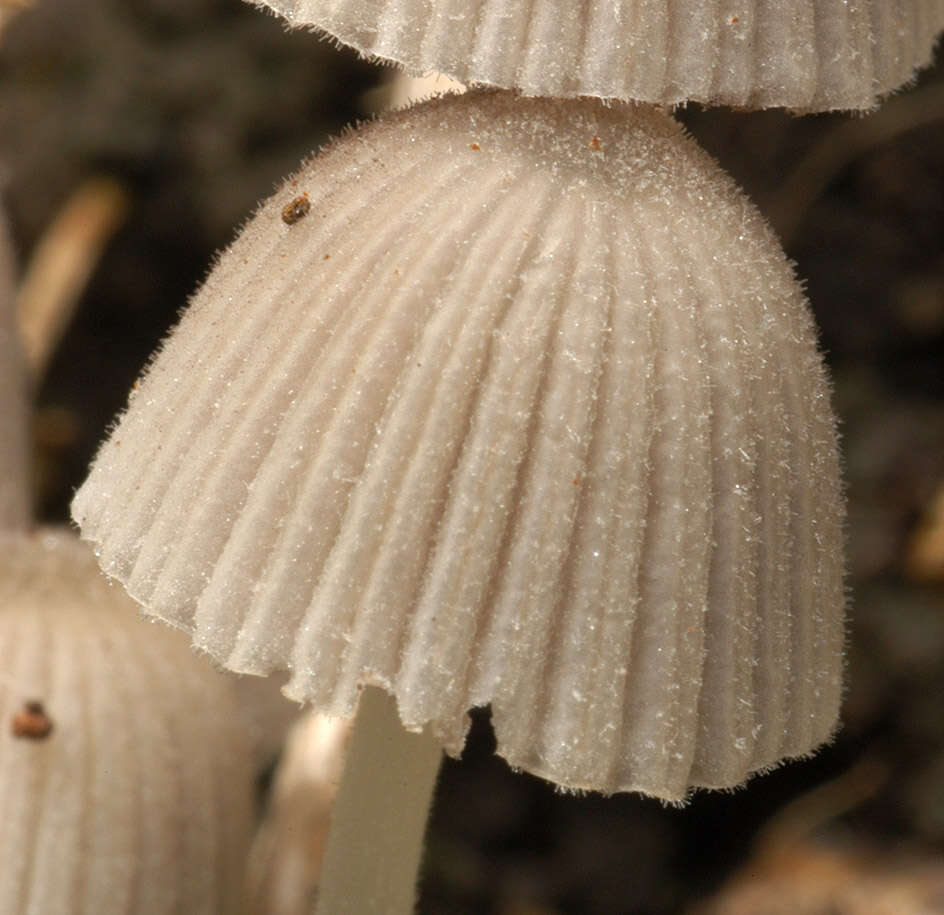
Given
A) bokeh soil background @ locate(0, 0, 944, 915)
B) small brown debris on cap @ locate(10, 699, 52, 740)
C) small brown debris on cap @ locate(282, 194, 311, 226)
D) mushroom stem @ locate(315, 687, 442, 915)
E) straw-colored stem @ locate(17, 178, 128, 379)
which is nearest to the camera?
small brown debris on cap @ locate(282, 194, 311, 226)

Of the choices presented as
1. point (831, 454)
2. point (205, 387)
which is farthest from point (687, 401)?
point (205, 387)

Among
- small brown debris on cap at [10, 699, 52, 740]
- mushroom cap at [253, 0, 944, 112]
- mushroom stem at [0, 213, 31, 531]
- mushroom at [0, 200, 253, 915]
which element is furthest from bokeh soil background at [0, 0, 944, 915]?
mushroom cap at [253, 0, 944, 112]

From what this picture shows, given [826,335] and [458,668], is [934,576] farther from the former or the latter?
[458,668]

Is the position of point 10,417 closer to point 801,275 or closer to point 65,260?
point 65,260

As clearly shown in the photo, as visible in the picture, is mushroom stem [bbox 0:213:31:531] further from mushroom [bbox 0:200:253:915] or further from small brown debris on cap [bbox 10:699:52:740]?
small brown debris on cap [bbox 10:699:52:740]

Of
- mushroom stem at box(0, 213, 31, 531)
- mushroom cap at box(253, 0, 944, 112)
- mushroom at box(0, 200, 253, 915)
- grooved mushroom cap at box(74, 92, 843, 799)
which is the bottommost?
mushroom at box(0, 200, 253, 915)

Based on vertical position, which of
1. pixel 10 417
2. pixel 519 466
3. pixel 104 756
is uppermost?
pixel 519 466

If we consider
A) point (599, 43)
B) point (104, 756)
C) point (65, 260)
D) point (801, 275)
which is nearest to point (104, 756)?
point (104, 756)
